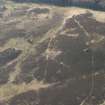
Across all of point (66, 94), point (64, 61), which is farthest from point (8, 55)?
point (66, 94)

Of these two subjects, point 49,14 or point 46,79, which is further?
point 49,14

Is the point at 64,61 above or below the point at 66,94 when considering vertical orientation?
above

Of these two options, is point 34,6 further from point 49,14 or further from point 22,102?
point 22,102

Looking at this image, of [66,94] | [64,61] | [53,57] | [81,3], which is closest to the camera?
[66,94]

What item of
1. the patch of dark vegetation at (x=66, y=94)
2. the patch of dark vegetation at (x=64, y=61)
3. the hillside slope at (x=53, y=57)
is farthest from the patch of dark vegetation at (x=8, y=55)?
the patch of dark vegetation at (x=66, y=94)

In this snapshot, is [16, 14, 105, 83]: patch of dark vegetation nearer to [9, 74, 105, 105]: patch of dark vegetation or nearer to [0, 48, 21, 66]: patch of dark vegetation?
[9, 74, 105, 105]: patch of dark vegetation

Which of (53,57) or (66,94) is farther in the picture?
(53,57)

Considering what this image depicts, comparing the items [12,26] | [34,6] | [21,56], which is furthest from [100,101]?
[34,6]

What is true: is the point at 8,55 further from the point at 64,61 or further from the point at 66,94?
the point at 66,94

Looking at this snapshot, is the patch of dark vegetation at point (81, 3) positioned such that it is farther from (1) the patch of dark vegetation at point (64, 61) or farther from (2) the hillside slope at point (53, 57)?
(1) the patch of dark vegetation at point (64, 61)

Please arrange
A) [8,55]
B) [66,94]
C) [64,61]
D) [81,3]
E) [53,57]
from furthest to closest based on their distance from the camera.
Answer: [81,3]
[8,55]
[53,57]
[64,61]
[66,94]

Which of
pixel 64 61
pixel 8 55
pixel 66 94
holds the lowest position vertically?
pixel 66 94
